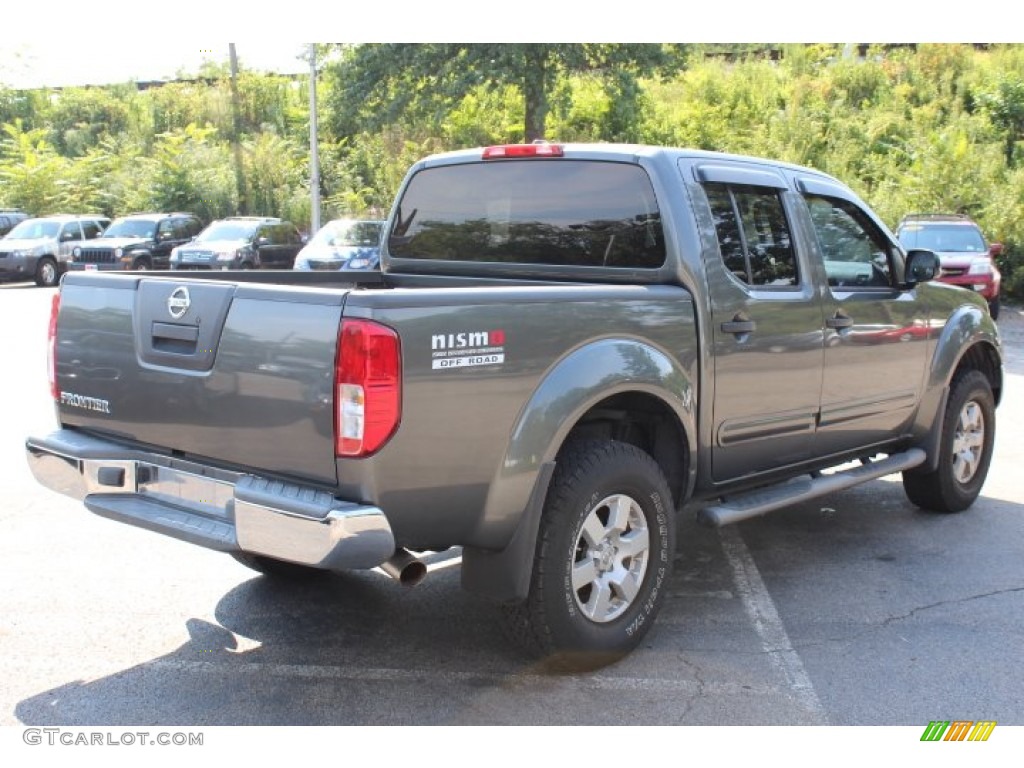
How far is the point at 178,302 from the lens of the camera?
3711 mm

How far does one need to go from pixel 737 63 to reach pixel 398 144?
12143 millimetres

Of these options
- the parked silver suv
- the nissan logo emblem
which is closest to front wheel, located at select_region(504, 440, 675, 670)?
the nissan logo emblem

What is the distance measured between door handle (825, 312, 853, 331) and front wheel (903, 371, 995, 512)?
137 cm

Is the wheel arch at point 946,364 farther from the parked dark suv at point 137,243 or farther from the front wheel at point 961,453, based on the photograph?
the parked dark suv at point 137,243

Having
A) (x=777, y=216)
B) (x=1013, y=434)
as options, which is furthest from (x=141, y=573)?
(x=1013, y=434)

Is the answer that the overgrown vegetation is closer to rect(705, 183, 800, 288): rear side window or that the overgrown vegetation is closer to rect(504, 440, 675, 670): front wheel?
rect(705, 183, 800, 288): rear side window

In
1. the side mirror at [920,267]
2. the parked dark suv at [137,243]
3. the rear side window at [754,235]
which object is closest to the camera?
the rear side window at [754,235]

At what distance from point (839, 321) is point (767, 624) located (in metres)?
1.60

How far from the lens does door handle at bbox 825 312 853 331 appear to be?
203 inches

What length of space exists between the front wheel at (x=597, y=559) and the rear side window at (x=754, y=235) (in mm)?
1161

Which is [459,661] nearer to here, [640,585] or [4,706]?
[640,585]

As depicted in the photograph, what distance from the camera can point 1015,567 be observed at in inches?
213

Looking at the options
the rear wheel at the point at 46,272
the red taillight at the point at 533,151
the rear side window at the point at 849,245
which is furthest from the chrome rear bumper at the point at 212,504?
the rear wheel at the point at 46,272

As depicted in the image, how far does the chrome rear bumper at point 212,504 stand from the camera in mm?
3217
